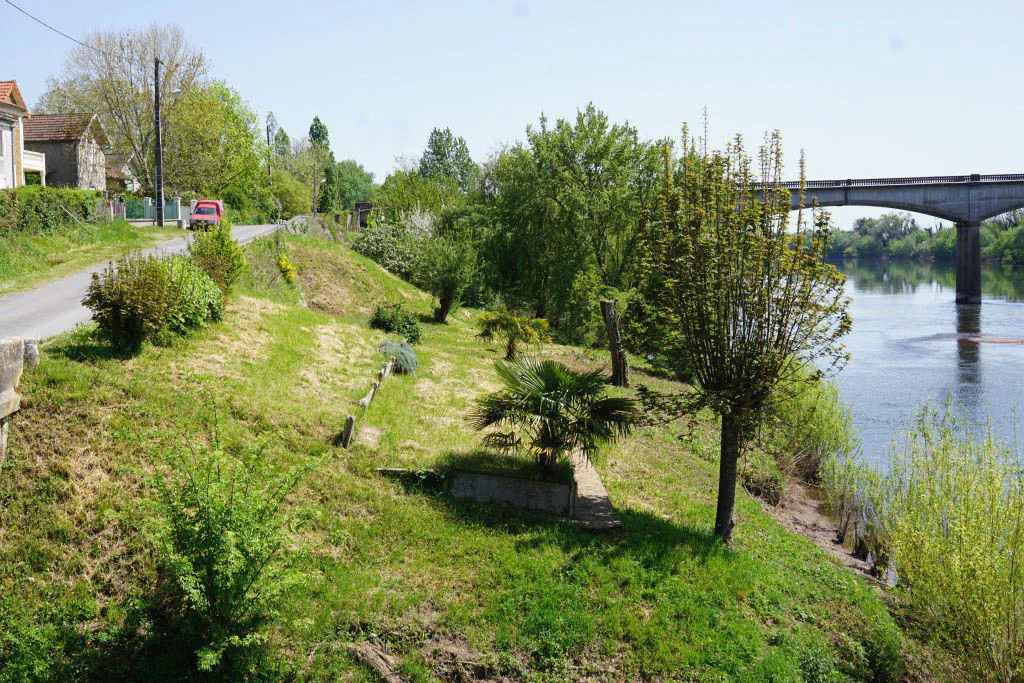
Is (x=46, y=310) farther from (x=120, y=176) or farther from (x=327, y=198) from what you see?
(x=327, y=198)

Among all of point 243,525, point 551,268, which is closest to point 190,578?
point 243,525

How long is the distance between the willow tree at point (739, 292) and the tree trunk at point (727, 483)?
17 millimetres

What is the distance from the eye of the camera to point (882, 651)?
30.8 feet

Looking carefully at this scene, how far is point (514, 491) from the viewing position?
37.6ft

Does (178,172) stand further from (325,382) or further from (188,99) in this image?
(325,382)

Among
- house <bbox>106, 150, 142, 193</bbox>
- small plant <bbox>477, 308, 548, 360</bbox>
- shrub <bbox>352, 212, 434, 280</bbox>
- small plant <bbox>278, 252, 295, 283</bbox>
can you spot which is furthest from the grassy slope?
house <bbox>106, 150, 142, 193</bbox>

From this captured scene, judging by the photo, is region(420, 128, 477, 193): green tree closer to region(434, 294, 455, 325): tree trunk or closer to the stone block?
region(434, 294, 455, 325): tree trunk

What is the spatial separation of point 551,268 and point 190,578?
3277 centimetres

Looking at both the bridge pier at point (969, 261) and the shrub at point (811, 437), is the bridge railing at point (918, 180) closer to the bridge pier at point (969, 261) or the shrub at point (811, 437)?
the bridge pier at point (969, 261)

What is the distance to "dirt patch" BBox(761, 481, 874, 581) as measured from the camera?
1362 cm

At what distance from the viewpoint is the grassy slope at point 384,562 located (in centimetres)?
758

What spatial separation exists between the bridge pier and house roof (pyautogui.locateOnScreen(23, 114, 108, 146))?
3045 inches

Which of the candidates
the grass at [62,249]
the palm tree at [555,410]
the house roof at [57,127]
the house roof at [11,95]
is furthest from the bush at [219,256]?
the house roof at [57,127]

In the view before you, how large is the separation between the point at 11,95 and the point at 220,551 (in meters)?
42.9
